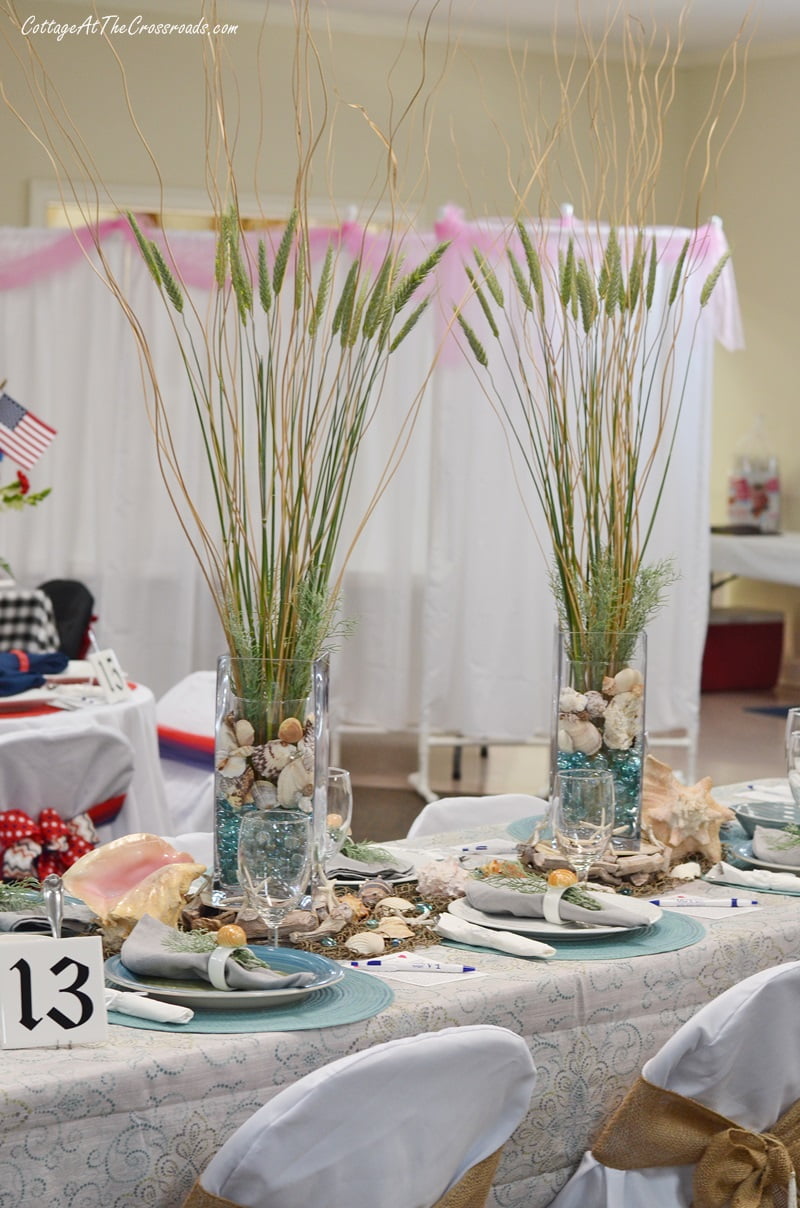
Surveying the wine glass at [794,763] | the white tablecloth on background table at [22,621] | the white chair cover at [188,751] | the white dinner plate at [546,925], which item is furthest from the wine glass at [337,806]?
the white tablecloth on background table at [22,621]

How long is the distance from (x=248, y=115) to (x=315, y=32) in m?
0.60

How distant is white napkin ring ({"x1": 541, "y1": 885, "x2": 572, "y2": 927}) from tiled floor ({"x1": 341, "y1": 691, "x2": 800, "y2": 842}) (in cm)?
311

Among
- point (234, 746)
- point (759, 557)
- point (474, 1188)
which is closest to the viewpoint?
point (474, 1188)

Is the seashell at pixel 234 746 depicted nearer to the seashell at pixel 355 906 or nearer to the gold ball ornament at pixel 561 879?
the seashell at pixel 355 906

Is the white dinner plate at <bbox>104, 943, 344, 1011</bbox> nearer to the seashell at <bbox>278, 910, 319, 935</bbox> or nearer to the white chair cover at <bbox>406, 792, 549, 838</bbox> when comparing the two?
the seashell at <bbox>278, 910, 319, 935</bbox>

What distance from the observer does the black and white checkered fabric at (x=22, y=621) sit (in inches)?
173

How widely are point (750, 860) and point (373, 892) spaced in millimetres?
584

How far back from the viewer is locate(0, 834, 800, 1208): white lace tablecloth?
4.20 feet

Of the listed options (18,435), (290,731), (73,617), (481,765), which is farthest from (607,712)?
(481,765)

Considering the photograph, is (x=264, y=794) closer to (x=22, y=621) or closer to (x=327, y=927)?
(x=327, y=927)

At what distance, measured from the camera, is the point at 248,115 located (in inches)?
330

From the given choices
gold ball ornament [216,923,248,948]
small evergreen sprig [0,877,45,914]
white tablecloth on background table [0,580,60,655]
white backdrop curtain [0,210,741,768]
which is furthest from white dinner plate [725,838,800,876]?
white backdrop curtain [0,210,741,768]

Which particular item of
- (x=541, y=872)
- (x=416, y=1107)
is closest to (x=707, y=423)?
(x=541, y=872)

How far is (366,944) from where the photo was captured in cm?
171
